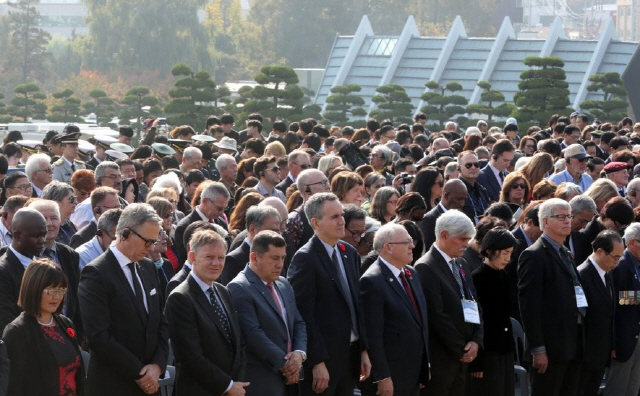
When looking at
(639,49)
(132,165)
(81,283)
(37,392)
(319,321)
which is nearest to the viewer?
(37,392)

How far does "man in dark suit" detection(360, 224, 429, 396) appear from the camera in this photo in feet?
25.7

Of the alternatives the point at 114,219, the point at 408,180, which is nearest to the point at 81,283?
the point at 114,219

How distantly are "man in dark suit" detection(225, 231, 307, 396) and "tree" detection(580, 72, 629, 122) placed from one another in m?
27.0

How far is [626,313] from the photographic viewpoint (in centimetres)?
938

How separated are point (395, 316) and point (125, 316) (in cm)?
180

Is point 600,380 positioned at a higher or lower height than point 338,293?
lower

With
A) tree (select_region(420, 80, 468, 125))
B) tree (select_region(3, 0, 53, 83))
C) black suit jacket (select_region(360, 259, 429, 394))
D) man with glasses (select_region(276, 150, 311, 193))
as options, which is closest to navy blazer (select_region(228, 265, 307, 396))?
black suit jacket (select_region(360, 259, 429, 394))

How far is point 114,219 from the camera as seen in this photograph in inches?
312

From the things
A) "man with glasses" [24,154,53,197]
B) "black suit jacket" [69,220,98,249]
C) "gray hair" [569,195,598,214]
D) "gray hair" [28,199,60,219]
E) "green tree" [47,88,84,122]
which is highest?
"gray hair" [569,195,598,214]

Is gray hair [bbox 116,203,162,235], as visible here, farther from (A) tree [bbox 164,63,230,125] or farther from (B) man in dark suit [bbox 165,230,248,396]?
(A) tree [bbox 164,63,230,125]

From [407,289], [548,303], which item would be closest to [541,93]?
[548,303]

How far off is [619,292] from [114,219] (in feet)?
12.8

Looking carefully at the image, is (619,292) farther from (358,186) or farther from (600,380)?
(358,186)

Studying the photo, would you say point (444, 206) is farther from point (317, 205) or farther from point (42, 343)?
point (42, 343)
